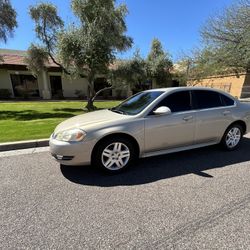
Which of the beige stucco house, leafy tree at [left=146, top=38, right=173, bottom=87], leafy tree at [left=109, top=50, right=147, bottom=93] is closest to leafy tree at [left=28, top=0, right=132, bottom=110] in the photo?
leafy tree at [left=109, top=50, right=147, bottom=93]

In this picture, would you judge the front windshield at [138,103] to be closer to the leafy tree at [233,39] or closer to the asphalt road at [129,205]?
the asphalt road at [129,205]

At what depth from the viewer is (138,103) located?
4.43m

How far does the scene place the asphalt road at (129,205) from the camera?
7.30 feet

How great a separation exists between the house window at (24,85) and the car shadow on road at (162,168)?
62.6ft

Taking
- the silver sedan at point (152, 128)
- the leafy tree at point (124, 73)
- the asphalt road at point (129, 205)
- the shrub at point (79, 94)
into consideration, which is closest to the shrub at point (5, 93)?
the shrub at point (79, 94)

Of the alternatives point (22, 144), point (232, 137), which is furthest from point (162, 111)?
point (22, 144)

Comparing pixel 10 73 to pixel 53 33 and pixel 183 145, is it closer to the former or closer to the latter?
pixel 53 33

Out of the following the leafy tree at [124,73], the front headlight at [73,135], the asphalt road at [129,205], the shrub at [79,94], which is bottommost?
the asphalt road at [129,205]

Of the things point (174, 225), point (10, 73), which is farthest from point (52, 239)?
point (10, 73)

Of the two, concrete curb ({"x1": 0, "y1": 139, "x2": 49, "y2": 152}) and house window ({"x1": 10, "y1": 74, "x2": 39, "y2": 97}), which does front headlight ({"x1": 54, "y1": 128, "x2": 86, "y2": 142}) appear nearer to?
concrete curb ({"x1": 0, "y1": 139, "x2": 49, "y2": 152})

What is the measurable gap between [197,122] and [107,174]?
84.8 inches

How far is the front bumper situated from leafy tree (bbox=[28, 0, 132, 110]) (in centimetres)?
841

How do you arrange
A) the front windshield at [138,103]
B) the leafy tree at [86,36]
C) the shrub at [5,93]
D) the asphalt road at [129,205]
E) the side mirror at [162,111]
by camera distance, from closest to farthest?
the asphalt road at [129,205] < the side mirror at [162,111] < the front windshield at [138,103] < the leafy tree at [86,36] < the shrub at [5,93]

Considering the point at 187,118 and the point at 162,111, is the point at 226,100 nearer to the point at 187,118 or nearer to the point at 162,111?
the point at 187,118
